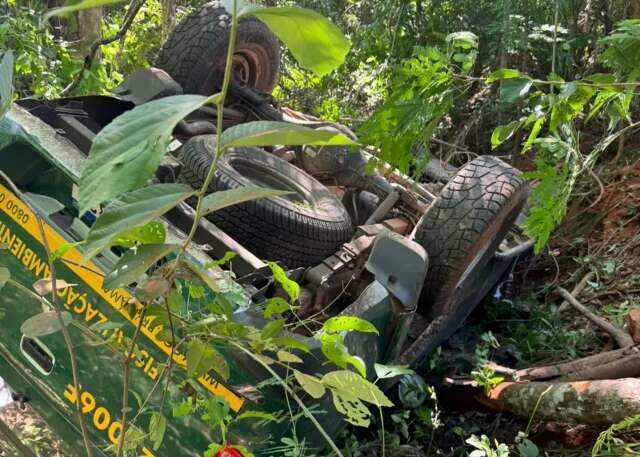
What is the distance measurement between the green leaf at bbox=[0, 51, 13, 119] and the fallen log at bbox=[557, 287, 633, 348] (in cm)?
297

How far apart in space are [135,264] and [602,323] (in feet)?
10.2

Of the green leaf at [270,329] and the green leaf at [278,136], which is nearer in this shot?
the green leaf at [278,136]

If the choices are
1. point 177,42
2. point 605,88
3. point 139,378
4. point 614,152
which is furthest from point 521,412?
point 614,152

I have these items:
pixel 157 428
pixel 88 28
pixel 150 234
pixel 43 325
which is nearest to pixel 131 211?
pixel 150 234

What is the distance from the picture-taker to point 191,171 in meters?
2.93

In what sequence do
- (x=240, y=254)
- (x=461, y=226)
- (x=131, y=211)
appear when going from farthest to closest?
→ (x=461, y=226)
(x=240, y=254)
(x=131, y=211)

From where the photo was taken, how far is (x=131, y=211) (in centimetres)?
73

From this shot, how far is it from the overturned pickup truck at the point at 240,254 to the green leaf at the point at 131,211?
1.58ft

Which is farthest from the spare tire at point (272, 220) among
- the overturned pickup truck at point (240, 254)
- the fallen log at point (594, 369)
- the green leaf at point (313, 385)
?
the green leaf at point (313, 385)

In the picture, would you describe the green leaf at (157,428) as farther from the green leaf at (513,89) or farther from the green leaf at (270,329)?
the green leaf at (513,89)

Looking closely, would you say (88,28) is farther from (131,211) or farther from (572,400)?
(131,211)

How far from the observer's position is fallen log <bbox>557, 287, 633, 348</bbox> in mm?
3320

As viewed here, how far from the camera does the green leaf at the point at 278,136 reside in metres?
0.70

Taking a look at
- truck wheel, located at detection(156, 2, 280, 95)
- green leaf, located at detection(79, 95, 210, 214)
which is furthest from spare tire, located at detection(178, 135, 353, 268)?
green leaf, located at detection(79, 95, 210, 214)
